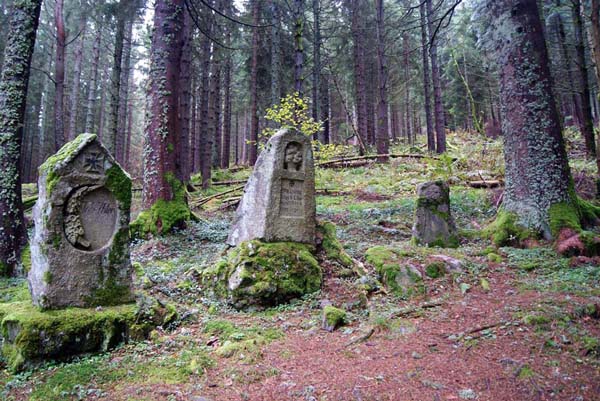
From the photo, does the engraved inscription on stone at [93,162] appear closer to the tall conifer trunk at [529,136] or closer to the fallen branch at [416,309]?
the fallen branch at [416,309]

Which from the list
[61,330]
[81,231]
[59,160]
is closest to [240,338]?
[61,330]

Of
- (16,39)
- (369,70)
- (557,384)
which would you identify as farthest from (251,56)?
(557,384)

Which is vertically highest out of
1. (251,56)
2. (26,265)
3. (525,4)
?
(251,56)

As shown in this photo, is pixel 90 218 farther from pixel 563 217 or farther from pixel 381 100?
pixel 381 100

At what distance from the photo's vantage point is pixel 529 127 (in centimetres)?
661

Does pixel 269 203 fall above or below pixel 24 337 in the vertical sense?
above

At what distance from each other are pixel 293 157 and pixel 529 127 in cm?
436

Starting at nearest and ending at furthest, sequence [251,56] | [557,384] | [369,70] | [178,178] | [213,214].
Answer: [557,384]
[178,178]
[213,214]
[251,56]
[369,70]

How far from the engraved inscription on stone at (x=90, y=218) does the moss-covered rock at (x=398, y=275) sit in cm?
375

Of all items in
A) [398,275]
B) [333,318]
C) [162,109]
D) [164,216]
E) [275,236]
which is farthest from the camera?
[162,109]

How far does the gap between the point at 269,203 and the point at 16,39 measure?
5064 millimetres

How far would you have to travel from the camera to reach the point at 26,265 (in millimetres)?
5879

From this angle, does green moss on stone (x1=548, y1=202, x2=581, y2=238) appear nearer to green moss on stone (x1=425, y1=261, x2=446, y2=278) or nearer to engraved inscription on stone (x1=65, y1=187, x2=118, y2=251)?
green moss on stone (x1=425, y1=261, x2=446, y2=278)

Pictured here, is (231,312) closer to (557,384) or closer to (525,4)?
(557,384)
